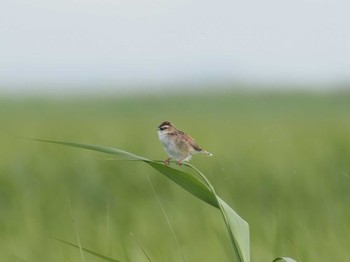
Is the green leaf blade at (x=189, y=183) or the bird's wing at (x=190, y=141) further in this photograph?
the bird's wing at (x=190, y=141)

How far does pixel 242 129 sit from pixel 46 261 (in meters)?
9.85

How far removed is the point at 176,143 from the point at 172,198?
4466 millimetres

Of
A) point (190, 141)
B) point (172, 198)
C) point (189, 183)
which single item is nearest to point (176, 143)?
point (190, 141)

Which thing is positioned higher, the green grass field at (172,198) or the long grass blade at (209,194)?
the green grass field at (172,198)

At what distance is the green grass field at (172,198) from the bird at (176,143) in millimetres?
213

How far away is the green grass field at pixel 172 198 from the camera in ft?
14.5

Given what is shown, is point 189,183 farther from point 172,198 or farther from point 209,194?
point 172,198

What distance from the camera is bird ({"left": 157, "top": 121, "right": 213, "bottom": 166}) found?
9.73 ft

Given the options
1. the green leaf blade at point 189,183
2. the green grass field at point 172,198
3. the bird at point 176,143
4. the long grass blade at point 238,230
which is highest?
the green grass field at point 172,198

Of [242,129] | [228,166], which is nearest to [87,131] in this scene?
[242,129]

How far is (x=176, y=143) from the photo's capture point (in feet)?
9.82

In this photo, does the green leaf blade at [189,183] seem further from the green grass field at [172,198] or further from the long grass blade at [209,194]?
the green grass field at [172,198]

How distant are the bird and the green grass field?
21 centimetres

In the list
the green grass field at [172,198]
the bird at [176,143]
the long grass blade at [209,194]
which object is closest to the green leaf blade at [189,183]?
the long grass blade at [209,194]
